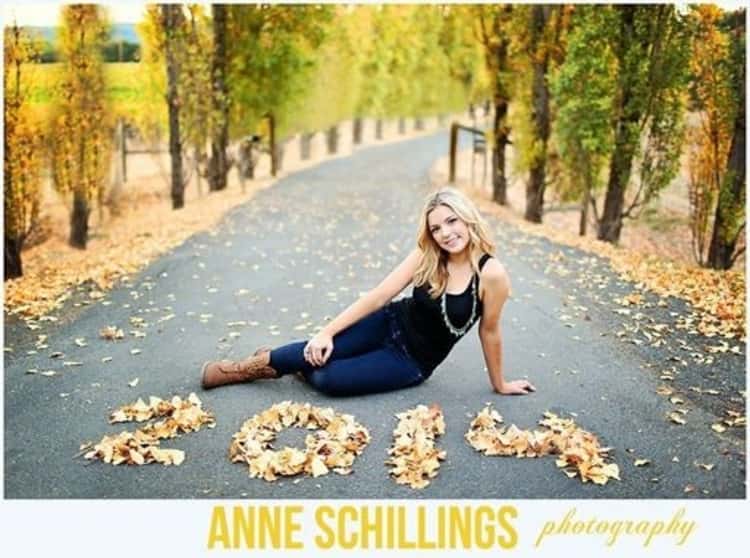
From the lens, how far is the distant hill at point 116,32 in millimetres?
8648

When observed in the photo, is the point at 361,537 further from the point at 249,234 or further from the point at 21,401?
the point at 249,234

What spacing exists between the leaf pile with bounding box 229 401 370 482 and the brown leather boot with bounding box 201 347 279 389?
0.96ft

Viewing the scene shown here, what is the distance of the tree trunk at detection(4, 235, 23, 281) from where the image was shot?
801 centimetres

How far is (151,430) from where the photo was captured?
3633 mm

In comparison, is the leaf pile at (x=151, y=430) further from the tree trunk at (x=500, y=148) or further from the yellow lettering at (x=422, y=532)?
the tree trunk at (x=500, y=148)

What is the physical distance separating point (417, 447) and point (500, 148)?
11612 millimetres

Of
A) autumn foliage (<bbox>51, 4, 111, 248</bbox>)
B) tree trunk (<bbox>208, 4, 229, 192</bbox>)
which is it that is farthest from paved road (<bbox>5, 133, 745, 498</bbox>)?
tree trunk (<bbox>208, 4, 229, 192</bbox>)

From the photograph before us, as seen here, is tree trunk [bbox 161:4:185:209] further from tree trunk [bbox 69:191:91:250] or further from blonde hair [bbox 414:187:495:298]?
blonde hair [bbox 414:187:495:298]

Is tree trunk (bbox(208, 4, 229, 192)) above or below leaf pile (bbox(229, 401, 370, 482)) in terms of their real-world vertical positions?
above

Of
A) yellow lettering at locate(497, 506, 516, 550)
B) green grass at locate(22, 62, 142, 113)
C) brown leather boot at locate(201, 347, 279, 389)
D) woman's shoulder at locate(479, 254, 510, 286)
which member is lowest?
yellow lettering at locate(497, 506, 516, 550)

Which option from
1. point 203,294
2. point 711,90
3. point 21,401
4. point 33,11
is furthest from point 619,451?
point 33,11

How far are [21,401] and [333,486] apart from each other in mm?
1935

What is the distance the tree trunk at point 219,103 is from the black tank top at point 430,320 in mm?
12250

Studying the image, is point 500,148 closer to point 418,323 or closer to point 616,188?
point 616,188
